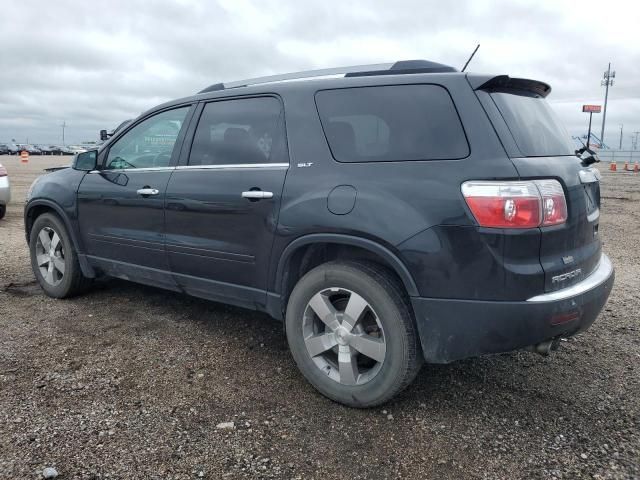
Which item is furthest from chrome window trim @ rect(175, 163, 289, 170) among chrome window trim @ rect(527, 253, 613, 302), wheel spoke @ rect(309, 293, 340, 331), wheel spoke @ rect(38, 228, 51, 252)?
wheel spoke @ rect(38, 228, 51, 252)

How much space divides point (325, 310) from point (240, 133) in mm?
1349

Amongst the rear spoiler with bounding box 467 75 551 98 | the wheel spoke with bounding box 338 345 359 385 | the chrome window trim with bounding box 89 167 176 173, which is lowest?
the wheel spoke with bounding box 338 345 359 385

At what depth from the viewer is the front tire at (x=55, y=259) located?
4699mm

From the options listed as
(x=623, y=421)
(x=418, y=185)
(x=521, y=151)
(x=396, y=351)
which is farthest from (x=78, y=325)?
(x=623, y=421)

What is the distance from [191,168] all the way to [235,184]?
0.50 meters

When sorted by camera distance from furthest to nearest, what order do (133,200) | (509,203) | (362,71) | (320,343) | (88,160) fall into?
(88,160), (133,200), (362,71), (320,343), (509,203)

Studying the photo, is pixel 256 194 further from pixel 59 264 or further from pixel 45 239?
pixel 45 239

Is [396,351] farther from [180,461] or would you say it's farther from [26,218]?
[26,218]

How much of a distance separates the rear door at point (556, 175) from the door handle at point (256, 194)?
137cm

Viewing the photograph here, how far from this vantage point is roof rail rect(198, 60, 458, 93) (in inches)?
118

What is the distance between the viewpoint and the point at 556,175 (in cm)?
270

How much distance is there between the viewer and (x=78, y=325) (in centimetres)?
423

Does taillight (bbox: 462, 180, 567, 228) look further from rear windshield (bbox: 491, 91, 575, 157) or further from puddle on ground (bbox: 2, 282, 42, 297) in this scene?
puddle on ground (bbox: 2, 282, 42, 297)

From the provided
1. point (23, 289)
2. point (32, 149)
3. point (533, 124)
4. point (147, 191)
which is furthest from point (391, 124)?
point (32, 149)
